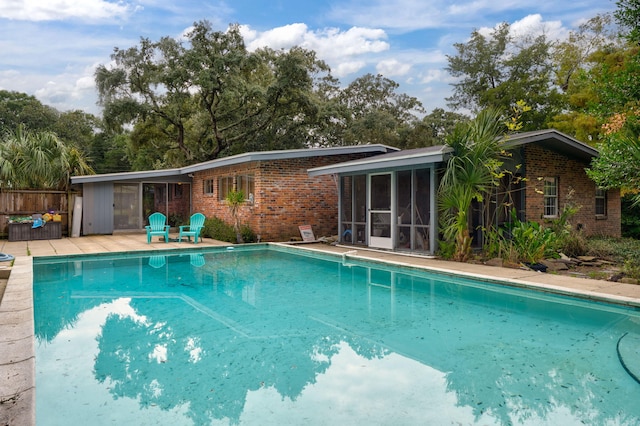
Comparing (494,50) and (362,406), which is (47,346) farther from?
(494,50)

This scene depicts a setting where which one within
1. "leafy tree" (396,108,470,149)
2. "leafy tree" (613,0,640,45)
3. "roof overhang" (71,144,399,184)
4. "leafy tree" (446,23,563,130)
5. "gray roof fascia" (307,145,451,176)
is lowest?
"gray roof fascia" (307,145,451,176)

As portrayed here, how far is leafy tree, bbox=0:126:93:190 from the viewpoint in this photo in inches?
581

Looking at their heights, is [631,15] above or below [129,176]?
above

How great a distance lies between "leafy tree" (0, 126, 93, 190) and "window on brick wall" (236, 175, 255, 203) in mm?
6252

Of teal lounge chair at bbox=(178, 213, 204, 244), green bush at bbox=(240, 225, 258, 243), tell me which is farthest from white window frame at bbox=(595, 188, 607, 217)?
teal lounge chair at bbox=(178, 213, 204, 244)

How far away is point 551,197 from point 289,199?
7080 millimetres

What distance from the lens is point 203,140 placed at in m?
25.9

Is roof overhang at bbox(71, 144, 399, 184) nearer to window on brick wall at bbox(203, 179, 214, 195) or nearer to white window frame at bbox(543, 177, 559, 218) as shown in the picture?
window on brick wall at bbox(203, 179, 214, 195)

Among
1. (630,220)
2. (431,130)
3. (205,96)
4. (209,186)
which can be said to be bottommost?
(630,220)

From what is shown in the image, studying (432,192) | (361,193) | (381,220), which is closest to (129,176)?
(361,193)

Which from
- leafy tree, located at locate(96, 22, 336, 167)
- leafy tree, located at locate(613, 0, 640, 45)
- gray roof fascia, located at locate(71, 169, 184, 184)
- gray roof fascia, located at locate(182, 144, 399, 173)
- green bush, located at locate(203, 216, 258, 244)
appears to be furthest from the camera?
leafy tree, located at locate(96, 22, 336, 167)

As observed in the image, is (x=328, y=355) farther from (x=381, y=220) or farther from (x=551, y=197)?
(x=551, y=197)

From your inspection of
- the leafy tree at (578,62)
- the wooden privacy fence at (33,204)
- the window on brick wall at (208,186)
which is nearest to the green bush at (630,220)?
the leafy tree at (578,62)

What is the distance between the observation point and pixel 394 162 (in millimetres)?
9875
